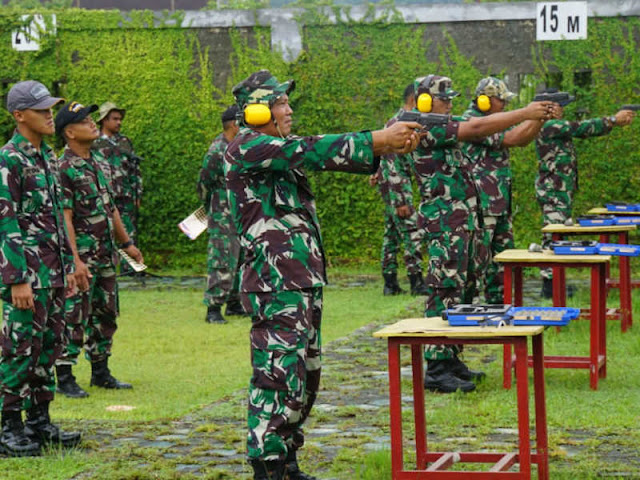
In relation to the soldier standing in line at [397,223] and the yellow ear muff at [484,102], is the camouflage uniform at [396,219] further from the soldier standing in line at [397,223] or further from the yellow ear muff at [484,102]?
the yellow ear muff at [484,102]

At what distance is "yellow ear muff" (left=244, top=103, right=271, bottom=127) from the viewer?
5.87m

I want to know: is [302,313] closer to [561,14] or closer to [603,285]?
[603,285]

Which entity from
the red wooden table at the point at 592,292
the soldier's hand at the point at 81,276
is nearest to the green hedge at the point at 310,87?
the red wooden table at the point at 592,292

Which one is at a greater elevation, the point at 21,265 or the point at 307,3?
the point at 307,3

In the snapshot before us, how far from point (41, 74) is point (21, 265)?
11.4m

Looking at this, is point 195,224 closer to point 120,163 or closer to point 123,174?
point 120,163

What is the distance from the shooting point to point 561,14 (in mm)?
16453

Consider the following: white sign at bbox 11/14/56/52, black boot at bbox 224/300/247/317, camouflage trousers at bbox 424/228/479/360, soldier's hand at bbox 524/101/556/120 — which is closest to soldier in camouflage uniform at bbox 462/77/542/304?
camouflage trousers at bbox 424/228/479/360

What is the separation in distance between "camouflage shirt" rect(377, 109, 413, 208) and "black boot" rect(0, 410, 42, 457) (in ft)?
24.8

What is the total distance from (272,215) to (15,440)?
7.84ft

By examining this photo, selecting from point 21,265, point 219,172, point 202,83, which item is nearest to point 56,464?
point 21,265

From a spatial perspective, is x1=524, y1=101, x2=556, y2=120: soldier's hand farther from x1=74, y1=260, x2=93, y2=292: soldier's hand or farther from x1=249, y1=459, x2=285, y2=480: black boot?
x1=74, y1=260, x2=93, y2=292: soldier's hand

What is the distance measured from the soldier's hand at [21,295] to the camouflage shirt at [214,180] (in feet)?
17.7

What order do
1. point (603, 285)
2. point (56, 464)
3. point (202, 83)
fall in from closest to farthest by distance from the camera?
point (56, 464) → point (603, 285) → point (202, 83)
